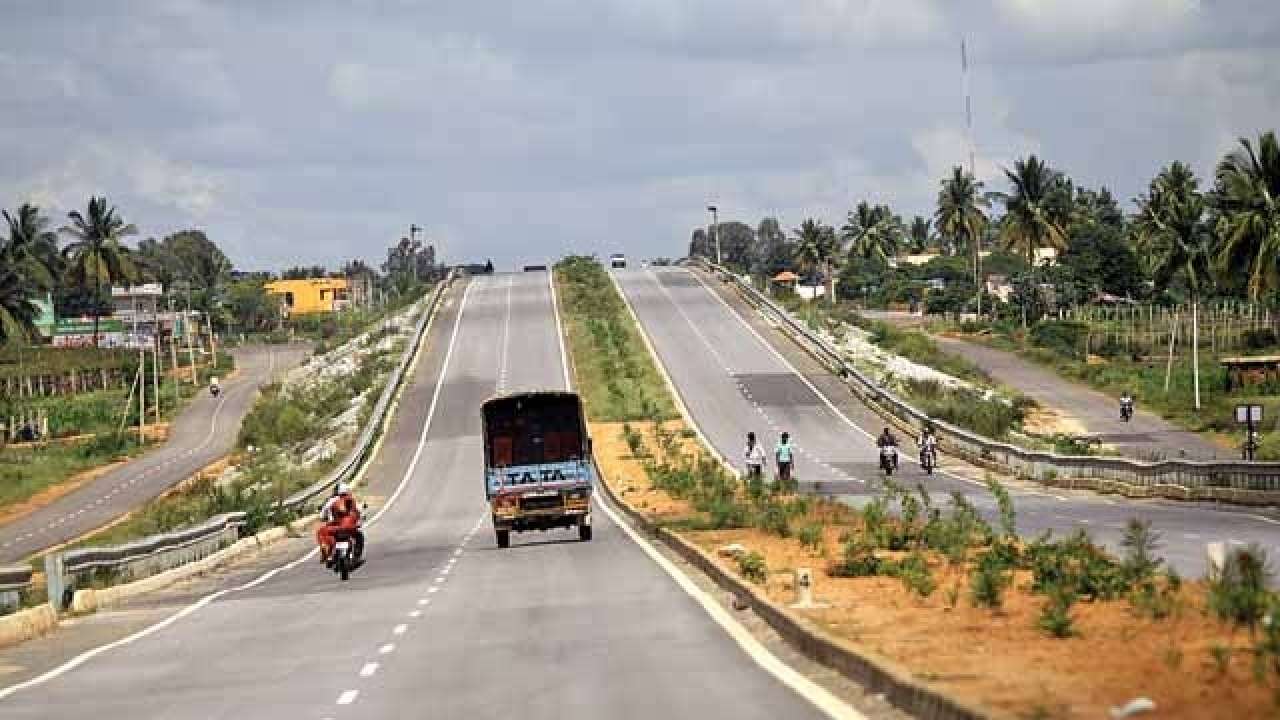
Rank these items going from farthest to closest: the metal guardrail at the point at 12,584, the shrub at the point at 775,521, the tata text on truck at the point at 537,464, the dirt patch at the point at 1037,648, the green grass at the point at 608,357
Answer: the green grass at the point at 608,357 < the tata text on truck at the point at 537,464 < the shrub at the point at 775,521 < the metal guardrail at the point at 12,584 < the dirt patch at the point at 1037,648

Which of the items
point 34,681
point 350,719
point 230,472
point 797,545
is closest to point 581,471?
point 797,545

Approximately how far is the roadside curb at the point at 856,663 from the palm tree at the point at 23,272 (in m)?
121

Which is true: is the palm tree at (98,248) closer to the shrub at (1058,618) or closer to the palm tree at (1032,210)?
the palm tree at (1032,210)

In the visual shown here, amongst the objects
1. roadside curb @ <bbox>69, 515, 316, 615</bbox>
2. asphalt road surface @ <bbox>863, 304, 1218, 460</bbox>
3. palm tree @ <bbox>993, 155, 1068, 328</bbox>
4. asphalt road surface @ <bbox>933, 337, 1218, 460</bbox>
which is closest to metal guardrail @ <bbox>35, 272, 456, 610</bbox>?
roadside curb @ <bbox>69, 515, 316, 615</bbox>

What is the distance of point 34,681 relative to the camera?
22.8m

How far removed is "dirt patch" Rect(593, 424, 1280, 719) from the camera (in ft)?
44.6

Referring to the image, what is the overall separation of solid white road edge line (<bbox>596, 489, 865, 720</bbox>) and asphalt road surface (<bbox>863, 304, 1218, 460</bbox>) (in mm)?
41981

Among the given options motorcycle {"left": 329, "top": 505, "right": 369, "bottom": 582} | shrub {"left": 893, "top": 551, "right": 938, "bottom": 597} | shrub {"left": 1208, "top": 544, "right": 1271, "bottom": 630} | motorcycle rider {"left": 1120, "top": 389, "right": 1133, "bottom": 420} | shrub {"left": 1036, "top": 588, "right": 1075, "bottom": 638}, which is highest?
shrub {"left": 1208, "top": 544, "right": 1271, "bottom": 630}

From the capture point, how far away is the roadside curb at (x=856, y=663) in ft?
46.4

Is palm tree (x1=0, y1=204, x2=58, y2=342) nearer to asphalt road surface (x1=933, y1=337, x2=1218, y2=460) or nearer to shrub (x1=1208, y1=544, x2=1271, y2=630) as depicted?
asphalt road surface (x1=933, y1=337, x2=1218, y2=460)

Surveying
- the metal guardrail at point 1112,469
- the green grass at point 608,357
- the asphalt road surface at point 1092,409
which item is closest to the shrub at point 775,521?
the metal guardrail at point 1112,469

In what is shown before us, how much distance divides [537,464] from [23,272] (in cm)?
11763

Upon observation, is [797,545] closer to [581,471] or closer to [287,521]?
[581,471]

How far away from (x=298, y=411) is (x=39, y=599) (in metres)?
70.1
